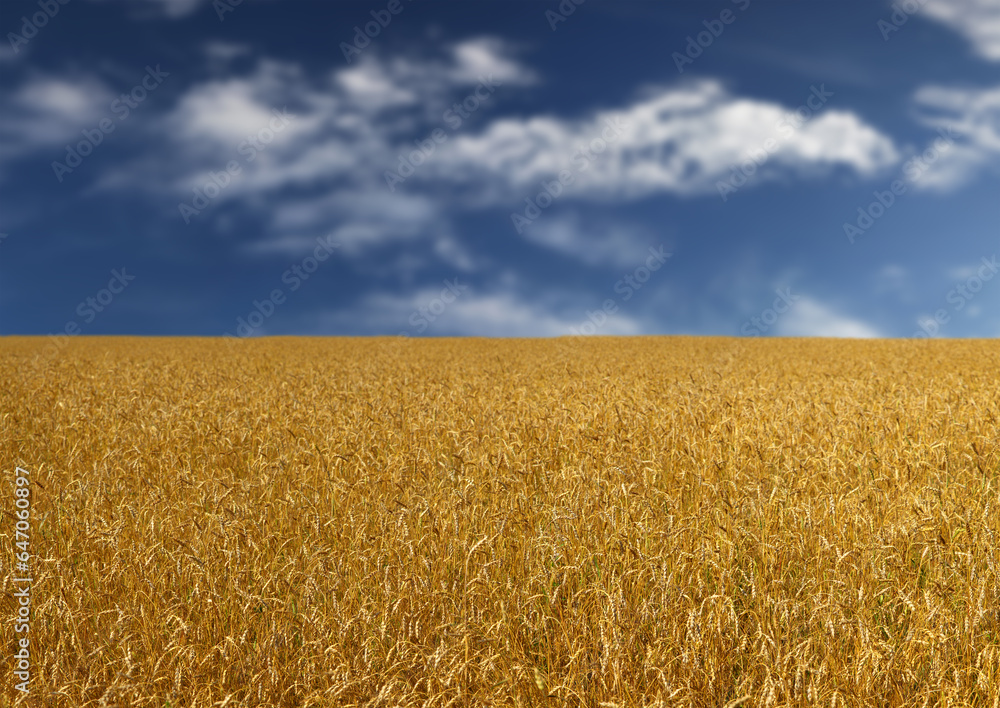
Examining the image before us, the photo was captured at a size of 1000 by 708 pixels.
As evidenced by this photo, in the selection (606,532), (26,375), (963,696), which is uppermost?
(26,375)

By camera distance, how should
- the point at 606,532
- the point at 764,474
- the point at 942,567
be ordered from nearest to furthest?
the point at 942,567, the point at 606,532, the point at 764,474

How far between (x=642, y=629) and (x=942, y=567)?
2009mm

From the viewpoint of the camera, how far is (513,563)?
12.9ft

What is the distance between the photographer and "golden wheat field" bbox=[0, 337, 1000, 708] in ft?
9.43

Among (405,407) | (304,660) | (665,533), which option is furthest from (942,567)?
(405,407)

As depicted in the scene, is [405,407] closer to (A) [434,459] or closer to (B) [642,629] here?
(A) [434,459]

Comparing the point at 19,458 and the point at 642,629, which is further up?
the point at 19,458

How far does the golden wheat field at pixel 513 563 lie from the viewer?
2.87 meters

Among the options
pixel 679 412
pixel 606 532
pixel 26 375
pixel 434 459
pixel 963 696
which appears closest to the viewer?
pixel 963 696

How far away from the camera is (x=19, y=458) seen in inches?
265

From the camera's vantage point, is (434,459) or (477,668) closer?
(477,668)

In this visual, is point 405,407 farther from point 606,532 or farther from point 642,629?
point 642,629

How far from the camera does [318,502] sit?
5023 mm

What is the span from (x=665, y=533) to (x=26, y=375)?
53.0 feet
